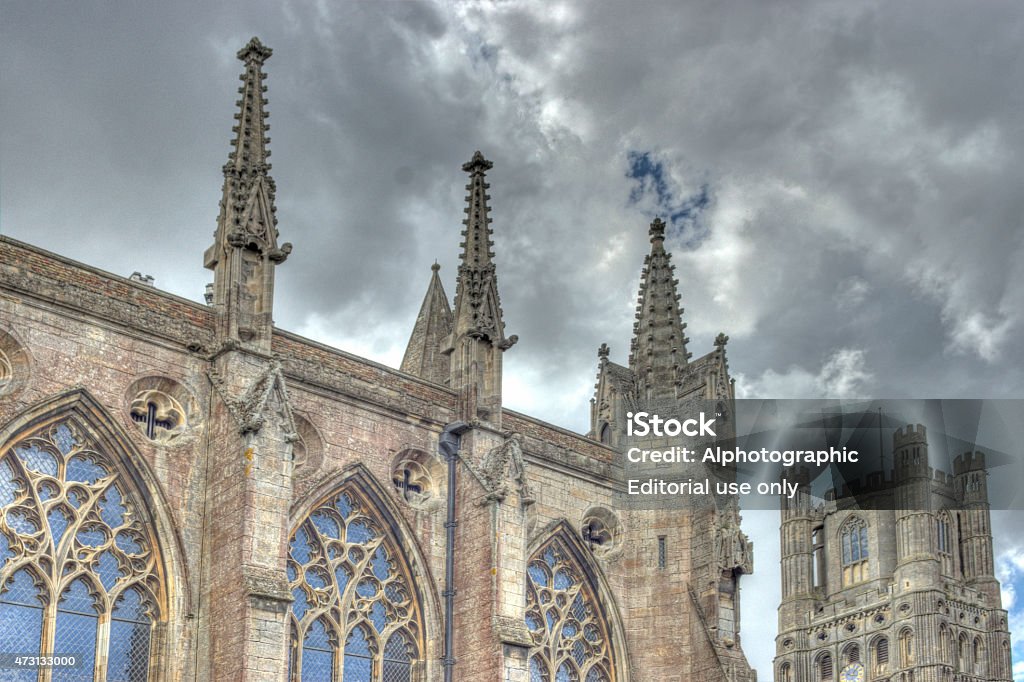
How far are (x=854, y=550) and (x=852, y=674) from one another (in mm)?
9969

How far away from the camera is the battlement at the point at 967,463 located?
117562 millimetres

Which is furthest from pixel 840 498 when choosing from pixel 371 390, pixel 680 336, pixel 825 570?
pixel 371 390

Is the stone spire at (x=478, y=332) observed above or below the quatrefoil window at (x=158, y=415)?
above

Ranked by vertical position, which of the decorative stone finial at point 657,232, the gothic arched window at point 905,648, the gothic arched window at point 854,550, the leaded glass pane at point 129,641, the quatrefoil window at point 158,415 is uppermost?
the gothic arched window at point 854,550

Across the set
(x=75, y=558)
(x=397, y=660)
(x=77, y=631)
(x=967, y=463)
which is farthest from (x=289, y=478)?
(x=967, y=463)

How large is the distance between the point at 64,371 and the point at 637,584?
13600mm

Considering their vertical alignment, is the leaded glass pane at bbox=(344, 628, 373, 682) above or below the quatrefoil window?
below

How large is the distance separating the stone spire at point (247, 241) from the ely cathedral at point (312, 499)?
0.16ft

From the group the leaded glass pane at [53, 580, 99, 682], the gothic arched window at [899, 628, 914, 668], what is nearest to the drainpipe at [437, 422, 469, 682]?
the leaded glass pane at [53, 580, 99, 682]

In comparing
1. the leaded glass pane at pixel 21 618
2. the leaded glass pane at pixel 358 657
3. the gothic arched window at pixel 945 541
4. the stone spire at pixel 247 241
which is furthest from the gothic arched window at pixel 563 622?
the gothic arched window at pixel 945 541

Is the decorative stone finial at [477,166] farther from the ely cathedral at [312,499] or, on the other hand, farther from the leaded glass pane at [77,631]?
the leaded glass pane at [77,631]

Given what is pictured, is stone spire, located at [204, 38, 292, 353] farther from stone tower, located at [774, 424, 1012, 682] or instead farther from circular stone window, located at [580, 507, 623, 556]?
stone tower, located at [774, 424, 1012, 682]

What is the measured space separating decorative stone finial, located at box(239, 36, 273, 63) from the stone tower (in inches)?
3326

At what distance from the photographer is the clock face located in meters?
109
